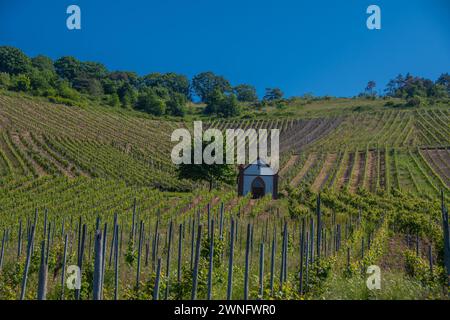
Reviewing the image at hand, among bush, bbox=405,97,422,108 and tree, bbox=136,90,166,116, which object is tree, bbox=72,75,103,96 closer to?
tree, bbox=136,90,166,116

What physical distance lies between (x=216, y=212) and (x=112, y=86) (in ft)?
274

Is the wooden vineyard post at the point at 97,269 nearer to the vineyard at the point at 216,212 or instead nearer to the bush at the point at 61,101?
the vineyard at the point at 216,212

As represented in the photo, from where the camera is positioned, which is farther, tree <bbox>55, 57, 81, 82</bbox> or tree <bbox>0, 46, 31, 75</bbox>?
tree <bbox>55, 57, 81, 82</bbox>

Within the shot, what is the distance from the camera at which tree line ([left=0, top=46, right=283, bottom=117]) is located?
8375 centimetres

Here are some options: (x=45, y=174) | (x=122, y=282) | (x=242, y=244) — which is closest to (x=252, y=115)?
(x=45, y=174)

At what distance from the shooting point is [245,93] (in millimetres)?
137125

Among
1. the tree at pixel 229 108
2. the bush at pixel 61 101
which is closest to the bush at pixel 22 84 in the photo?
the bush at pixel 61 101

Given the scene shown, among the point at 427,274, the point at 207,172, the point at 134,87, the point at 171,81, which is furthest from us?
the point at 171,81

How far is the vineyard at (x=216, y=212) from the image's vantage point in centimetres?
1062

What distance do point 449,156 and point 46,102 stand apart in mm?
58314

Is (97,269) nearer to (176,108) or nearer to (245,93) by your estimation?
(176,108)

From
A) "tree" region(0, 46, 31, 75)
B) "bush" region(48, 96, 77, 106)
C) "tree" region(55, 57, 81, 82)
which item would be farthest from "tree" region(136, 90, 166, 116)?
"tree" region(55, 57, 81, 82)

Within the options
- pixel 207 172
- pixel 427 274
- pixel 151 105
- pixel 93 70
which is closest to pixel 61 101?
pixel 151 105
